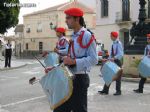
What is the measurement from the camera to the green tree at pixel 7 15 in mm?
25375

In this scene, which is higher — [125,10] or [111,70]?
[125,10]

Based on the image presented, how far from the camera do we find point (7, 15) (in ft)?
85.6

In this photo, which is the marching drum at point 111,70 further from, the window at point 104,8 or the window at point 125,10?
the window at point 104,8

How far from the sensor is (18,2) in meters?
27.0

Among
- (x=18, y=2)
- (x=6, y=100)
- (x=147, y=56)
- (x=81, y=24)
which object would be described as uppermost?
(x=18, y=2)

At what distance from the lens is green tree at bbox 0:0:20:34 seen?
83.3 feet

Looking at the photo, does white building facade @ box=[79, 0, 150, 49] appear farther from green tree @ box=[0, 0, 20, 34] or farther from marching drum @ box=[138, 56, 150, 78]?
marching drum @ box=[138, 56, 150, 78]

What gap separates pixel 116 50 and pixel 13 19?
1595 centimetres

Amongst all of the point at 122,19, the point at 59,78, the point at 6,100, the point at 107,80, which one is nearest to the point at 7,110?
the point at 6,100

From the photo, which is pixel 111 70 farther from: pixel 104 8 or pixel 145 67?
pixel 104 8

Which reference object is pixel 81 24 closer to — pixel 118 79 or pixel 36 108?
pixel 36 108

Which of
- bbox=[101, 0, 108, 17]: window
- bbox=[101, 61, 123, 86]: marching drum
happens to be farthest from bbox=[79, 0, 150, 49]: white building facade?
bbox=[101, 61, 123, 86]: marching drum

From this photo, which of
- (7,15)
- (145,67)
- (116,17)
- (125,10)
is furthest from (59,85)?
(116,17)

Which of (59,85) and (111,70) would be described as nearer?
(59,85)
